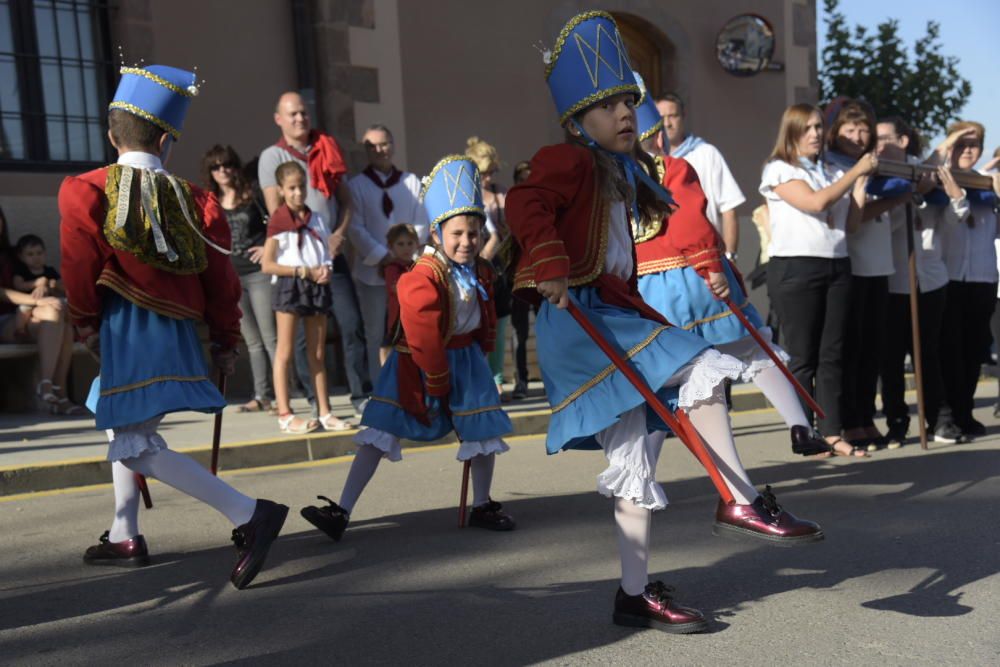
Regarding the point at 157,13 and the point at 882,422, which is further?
the point at 157,13

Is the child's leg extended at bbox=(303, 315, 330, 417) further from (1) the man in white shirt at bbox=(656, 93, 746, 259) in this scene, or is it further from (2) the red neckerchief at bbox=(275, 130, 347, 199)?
(1) the man in white shirt at bbox=(656, 93, 746, 259)

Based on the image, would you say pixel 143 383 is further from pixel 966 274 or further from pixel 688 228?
pixel 966 274

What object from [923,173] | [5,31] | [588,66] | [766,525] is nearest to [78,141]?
[5,31]

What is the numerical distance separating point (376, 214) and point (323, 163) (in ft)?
2.31

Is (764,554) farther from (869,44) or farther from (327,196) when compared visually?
(869,44)

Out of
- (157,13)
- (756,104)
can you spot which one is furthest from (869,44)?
(157,13)

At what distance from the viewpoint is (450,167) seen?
5.65m

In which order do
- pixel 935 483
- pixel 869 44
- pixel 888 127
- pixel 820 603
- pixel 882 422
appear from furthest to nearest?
pixel 869 44, pixel 882 422, pixel 888 127, pixel 935 483, pixel 820 603

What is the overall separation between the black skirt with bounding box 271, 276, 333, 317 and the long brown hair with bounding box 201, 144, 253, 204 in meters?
1.18

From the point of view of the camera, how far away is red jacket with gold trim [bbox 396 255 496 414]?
17.9ft

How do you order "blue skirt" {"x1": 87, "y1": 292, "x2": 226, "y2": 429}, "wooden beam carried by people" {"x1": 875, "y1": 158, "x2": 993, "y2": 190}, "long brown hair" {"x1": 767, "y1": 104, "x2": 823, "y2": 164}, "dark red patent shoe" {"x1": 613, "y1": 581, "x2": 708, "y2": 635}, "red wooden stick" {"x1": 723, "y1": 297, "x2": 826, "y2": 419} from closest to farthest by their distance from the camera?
"dark red patent shoe" {"x1": 613, "y1": 581, "x2": 708, "y2": 635}, "blue skirt" {"x1": 87, "y1": 292, "x2": 226, "y2": 429}, "red wooden stick" {"x1": 723, "y1": 297, "x2": 826, "y2": 419}, "long brown hair" {"x1": 767, "y1": 104, "x2": 823, "y2": 164}, "wooden beam carried by people" {"x1": 875, "y1": 158, "x2": 993, "y2": 190}

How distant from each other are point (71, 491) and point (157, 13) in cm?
559

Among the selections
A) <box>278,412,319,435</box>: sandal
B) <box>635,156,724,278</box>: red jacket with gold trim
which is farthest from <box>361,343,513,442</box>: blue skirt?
<box>278,412,319,435</box>: sandal

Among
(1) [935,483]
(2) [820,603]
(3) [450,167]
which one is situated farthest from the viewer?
(1) [935,483]
